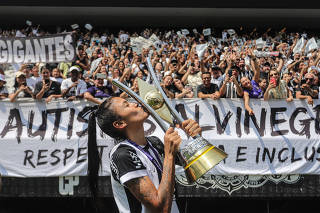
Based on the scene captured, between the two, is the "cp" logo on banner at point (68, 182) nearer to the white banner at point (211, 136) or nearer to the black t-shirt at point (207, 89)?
the white banner at point (211, 136)

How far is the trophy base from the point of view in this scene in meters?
2.19

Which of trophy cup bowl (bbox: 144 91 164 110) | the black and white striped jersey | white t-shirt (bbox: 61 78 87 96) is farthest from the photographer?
white t-shirt (bbox: 61 78 87 96)

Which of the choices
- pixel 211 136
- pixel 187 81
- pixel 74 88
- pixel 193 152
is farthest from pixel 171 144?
pixel 187 81

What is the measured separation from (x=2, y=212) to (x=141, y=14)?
12185 mm

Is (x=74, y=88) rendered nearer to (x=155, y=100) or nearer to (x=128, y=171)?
A: (x=155, y=100)

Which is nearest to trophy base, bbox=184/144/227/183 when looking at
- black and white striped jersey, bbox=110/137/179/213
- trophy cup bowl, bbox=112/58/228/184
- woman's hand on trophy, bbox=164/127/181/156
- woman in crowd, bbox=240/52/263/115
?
trophy cup bowl, bbox=112/58/228/184

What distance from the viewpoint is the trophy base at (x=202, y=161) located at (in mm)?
2191

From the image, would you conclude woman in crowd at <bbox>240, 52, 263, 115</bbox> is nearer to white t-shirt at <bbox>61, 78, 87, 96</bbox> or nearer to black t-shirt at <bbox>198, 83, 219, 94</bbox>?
black t-shirt at <bbox>198, 83, 219, 94</bbox>

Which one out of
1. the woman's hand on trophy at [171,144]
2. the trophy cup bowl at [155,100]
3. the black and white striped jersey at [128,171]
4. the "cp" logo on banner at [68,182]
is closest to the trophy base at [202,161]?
the woman's hand on trophy at [171,144]

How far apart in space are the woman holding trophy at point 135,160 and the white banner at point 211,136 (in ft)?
12.4

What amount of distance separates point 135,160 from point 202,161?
37cm

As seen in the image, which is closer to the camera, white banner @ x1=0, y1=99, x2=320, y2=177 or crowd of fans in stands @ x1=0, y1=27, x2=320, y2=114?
white banner @ x1=0, y1=99, x2=320, y2=177

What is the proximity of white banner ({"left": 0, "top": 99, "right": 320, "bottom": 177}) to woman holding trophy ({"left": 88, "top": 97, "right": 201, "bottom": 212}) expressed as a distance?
3779mm

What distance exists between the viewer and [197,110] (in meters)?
6.54
